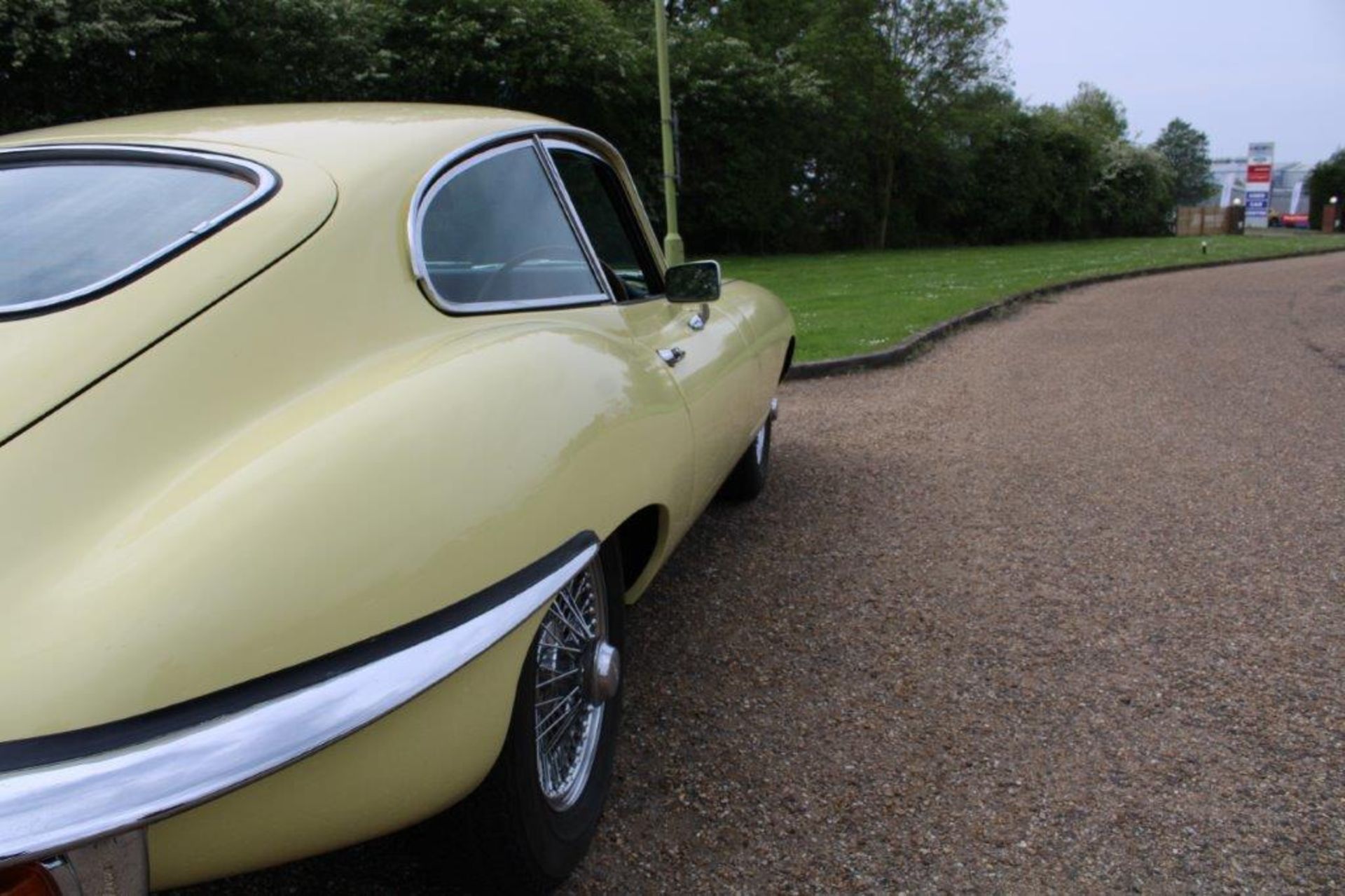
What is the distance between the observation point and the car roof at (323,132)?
80.7 inches

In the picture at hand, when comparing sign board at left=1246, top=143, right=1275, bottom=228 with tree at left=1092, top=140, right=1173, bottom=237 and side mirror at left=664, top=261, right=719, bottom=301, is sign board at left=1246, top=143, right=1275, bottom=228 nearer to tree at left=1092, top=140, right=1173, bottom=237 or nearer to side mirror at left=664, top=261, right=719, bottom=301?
tree at left=1092, top=140, right=1173, bottom=237

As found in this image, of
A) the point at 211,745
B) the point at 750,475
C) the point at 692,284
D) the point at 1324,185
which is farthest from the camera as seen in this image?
the point at 1324,185

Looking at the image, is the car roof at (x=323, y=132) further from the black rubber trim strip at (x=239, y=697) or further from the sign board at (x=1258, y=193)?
the sign board at (x=1258, y=193)

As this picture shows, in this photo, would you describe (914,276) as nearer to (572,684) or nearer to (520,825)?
(572,684)

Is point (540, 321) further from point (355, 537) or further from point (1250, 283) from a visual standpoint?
point (1250, 283)

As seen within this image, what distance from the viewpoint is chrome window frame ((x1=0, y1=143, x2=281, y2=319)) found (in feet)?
5.24

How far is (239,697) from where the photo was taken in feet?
4.09

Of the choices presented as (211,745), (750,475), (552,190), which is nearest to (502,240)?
(552,190)

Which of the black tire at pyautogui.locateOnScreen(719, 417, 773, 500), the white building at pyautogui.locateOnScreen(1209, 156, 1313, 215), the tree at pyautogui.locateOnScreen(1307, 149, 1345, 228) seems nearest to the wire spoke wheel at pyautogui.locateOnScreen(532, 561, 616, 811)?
the black tire at pyautogui.locateOnScreen(719, 417, 773, 500)

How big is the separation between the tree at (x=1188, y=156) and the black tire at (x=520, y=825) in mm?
83964

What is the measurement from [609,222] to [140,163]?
1.50 meters

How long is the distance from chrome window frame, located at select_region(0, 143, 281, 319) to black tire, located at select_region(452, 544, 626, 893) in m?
0.90

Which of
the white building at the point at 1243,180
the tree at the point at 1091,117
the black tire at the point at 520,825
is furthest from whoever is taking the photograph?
the white building at the point at 1243,180

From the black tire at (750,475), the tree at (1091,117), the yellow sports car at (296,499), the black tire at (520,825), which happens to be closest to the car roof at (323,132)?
the yellow sports car at (296,499)
